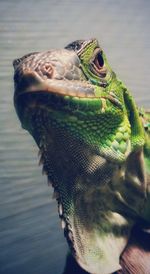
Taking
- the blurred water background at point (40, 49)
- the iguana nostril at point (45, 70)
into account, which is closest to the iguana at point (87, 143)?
the iguana nostril at point (45, 70)

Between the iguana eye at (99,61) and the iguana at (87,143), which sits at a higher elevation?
the iguana eye at (99,61)

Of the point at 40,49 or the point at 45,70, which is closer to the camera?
the point at 45,70

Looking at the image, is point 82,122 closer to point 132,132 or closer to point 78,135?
point 78,135

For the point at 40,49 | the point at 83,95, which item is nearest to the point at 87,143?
the point at 83,95

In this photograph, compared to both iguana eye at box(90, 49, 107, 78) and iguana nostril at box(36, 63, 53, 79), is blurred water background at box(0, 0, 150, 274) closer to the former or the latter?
iguana eye at box(90, 49, 107, 78)

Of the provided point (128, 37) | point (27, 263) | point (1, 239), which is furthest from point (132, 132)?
point (27, 263)

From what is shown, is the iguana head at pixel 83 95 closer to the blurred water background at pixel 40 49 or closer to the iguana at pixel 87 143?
the iguana at pixel 87 143

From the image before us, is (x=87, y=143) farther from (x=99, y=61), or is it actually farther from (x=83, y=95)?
(x=99, y=61)
